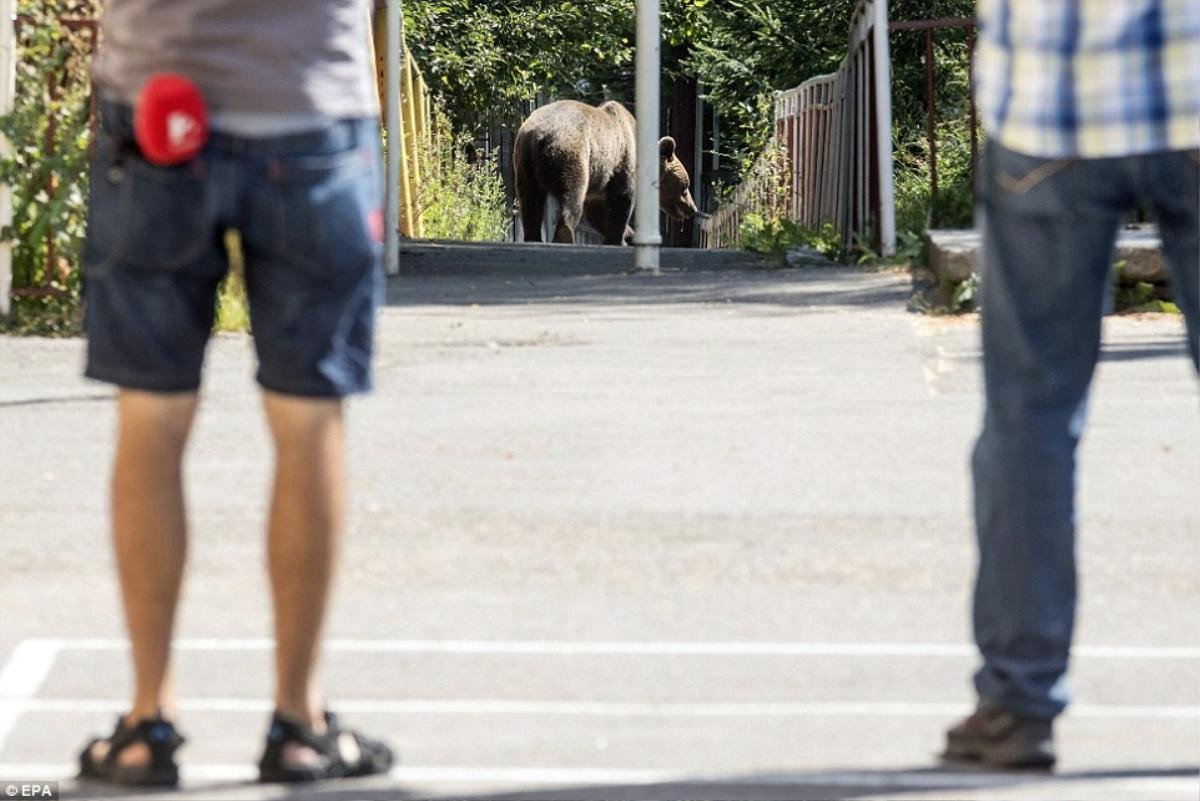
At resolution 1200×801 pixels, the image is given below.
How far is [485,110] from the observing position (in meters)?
27.3

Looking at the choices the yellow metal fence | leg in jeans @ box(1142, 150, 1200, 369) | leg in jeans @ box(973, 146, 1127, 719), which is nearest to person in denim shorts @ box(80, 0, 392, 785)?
leg in jeans @ box(973, 146, 1127, 719)

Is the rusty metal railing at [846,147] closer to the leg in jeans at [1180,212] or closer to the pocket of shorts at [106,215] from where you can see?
the leg in jeans at [1180,212]

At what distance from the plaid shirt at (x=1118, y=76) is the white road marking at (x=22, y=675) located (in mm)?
1767

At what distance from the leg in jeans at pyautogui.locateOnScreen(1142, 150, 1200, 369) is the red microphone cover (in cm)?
129

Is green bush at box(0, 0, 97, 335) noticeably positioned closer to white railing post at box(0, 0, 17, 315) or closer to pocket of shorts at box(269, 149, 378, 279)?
white railing post at box(0, 0, 17, 315)

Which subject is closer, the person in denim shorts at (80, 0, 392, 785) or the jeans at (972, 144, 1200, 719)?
the person in denim shorts at (80, 0, 392, 785)

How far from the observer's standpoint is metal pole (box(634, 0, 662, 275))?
11.8 m

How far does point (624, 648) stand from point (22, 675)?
1.04m

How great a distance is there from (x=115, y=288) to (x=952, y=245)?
691 centimetres

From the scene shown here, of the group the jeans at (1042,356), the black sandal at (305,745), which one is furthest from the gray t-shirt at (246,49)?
the jeans at (1042,356)

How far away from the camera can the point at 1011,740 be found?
3.13 m

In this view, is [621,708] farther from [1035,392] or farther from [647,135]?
[647,135]

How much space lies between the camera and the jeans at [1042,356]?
121 inches

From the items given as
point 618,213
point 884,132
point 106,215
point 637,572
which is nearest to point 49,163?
point 637,572
